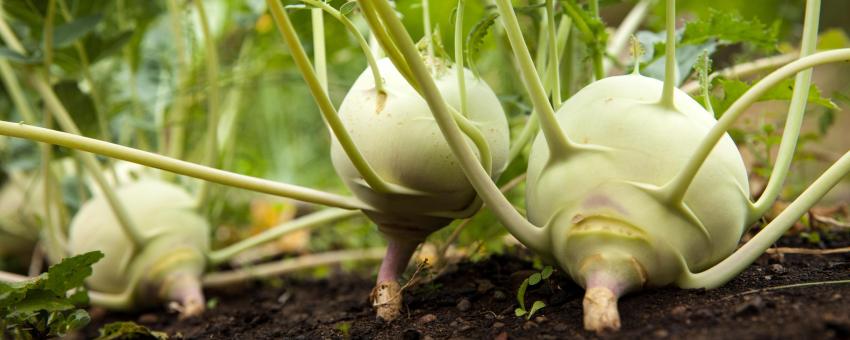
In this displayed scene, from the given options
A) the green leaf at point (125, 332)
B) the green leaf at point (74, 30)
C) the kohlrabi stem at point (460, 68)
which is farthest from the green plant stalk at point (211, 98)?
the kohlrabi stem at point (460, 68)

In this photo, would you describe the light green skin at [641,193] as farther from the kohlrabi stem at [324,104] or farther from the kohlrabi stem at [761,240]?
the kohlrabi stem at [324,104]

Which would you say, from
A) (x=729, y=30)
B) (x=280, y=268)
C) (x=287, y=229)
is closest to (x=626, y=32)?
(x=729, y=30)

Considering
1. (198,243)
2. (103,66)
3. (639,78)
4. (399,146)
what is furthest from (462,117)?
(103,66)

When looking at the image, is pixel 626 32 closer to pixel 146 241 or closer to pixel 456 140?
pixel 456 140

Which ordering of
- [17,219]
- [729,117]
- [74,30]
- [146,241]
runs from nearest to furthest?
[729,117]
[74,30]
[146,241]
[17,219]

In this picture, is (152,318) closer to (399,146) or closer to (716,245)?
(399,146)

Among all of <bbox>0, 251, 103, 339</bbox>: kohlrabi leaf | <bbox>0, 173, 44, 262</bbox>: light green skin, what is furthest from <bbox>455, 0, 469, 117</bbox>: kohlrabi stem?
<bbox>0, 173, 44, 262</bbox>: light green skin
